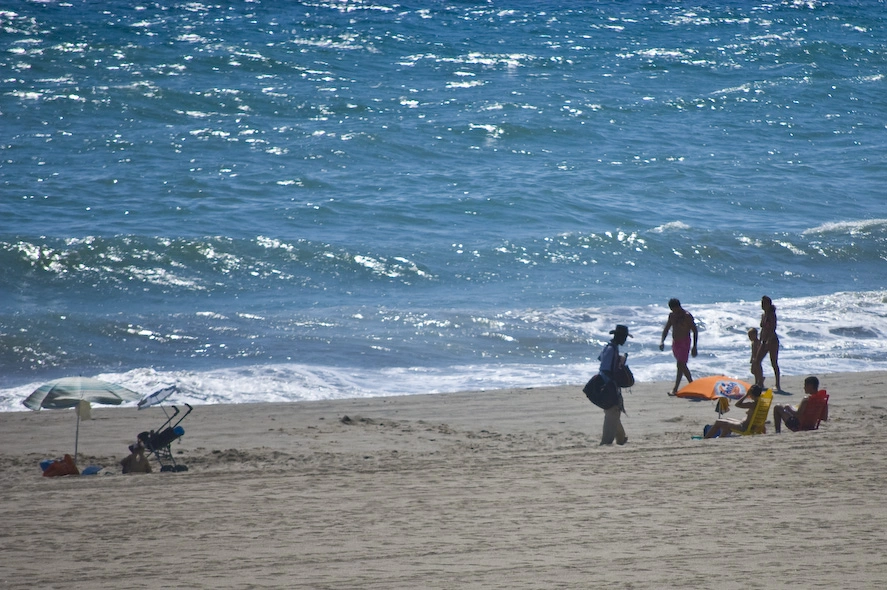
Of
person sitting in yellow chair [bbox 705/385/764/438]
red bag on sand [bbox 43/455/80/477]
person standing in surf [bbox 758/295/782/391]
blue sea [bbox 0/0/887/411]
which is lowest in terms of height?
red bag on sand [bbox 43/455/80/477]

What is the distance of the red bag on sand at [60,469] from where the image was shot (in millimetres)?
7016

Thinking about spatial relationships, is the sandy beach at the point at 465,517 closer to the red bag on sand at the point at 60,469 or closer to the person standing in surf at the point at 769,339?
the red bag on sand at the point at 60,469

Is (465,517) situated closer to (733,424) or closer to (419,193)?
(733,424)

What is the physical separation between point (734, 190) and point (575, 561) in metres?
18.5

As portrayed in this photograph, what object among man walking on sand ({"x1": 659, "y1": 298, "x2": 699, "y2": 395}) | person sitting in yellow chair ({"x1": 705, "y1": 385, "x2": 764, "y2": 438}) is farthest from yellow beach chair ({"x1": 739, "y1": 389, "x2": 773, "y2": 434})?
man walking on sand ({"x1": 659, "y1": 298, "x2": 699, "y2": 395})

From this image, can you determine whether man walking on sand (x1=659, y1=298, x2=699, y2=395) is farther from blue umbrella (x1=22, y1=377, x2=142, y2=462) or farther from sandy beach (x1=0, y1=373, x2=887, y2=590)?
blue umbrella (x1=22, y1=377, x2=142, y2=462)

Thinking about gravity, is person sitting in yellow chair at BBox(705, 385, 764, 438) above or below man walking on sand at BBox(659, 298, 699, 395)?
below

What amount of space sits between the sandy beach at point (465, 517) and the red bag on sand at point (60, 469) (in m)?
0.28

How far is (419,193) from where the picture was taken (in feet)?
66.6

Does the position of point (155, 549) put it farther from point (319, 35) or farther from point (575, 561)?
point (319, 35)

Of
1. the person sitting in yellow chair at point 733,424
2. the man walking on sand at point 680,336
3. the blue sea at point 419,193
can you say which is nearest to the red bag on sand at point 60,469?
the blue sea at point 419,193

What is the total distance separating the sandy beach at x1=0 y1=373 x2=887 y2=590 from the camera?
4543 mm

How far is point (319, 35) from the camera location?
103 feet

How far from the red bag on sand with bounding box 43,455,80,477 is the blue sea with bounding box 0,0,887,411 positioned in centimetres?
312
